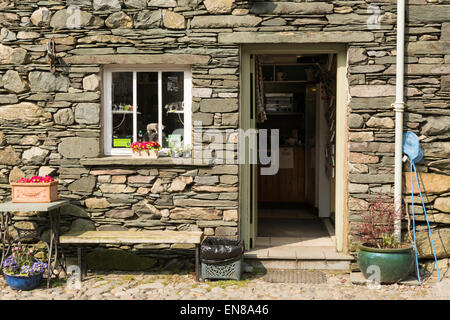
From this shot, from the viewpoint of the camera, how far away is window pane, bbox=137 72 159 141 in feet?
19.7

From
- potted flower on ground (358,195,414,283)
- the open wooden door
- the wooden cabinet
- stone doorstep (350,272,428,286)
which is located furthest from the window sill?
the wooden cabinet


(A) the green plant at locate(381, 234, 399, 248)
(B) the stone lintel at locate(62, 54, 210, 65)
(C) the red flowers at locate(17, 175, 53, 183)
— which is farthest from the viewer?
(B) the stone lintel at locate(62, 54, 210, 65)

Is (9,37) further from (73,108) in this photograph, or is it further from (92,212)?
(92,212)

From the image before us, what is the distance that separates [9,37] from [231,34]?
252 cm

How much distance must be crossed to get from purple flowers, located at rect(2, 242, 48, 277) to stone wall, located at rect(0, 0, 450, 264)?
62cm

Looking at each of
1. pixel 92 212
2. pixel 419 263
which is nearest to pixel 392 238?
pixel 419 263

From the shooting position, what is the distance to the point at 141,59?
19.1 feet

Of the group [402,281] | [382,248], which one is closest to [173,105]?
[382,248]

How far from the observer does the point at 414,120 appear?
562cm

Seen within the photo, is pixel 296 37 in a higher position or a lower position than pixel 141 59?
higher

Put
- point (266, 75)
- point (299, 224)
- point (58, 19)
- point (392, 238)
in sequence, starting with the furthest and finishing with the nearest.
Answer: point (266, 75) < point (299, 224) < point (58, 19) < point (392, 238)

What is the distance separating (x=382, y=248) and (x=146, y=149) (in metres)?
2.76

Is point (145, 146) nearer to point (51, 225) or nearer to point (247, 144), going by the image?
point (247, 144)

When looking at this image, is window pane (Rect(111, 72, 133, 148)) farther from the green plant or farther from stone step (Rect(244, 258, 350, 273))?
the green plant
